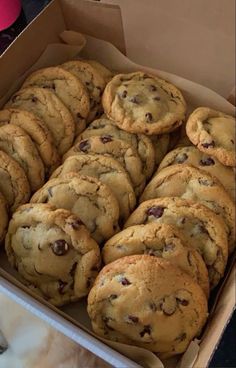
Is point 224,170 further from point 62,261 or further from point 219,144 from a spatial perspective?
point 62,261

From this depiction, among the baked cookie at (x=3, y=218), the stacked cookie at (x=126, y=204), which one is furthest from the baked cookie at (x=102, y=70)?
the baked cookie at (x=3, y=218)

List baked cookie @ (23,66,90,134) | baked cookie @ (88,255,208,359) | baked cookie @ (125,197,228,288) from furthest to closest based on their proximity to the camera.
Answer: baked cookie @ (23,66,90,134) < baked cookie @ (125,197,228,288) < baked cookie @ (88,255,208,359)

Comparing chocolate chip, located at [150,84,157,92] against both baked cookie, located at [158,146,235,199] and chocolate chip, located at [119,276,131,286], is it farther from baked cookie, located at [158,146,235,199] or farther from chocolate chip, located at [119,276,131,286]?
chocolate chip, located at [119,276,131,286]

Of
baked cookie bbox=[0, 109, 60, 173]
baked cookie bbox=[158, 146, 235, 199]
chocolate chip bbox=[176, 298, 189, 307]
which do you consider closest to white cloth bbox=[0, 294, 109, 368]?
chocolate chip bbox=[176, 298, 189, 307]

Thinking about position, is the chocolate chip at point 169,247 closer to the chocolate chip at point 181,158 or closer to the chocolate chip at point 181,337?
the chocolate chip at point 181,337

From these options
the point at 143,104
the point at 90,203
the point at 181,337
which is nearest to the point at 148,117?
the point at 143,104

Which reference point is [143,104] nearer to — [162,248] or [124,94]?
[124,94]
